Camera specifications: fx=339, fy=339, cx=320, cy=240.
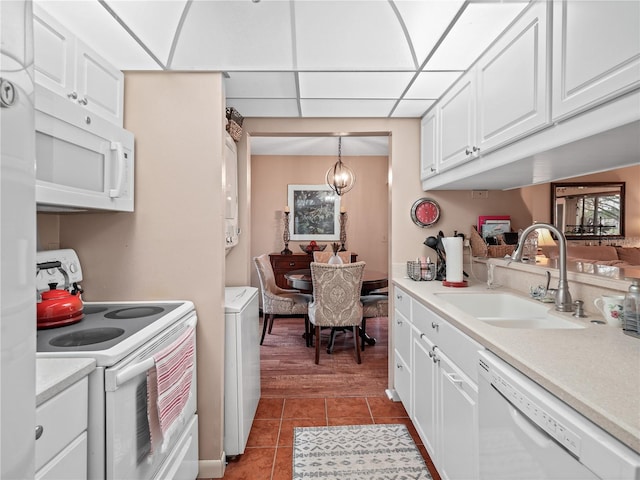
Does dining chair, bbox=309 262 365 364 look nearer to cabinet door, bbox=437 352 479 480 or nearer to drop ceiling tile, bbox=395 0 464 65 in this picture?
cabinet door, bbox=437 352 479 480

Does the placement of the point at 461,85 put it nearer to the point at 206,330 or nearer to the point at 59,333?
the point at 206,330

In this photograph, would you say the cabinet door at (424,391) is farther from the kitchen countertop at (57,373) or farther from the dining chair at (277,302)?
the dining chair at (277,302)

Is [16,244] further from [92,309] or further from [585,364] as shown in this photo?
[92,309]

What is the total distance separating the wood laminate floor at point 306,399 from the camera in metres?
2.00

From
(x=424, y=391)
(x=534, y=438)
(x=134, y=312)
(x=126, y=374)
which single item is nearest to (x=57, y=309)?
(x=134, y=312)

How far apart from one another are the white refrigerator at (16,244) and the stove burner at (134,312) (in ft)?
4.83

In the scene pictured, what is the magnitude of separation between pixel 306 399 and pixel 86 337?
6.02ft

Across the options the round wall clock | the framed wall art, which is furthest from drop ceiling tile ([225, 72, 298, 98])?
the framed wall art

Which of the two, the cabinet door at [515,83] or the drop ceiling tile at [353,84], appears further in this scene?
the drop ceiling tile at [353,84]

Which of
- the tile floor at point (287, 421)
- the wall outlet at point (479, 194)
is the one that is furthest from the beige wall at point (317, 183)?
the tile floor at point (287, 421)

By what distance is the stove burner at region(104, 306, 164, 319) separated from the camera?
5.28ft

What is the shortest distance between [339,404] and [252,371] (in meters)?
0.77

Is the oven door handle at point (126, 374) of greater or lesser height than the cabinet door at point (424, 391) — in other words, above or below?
above

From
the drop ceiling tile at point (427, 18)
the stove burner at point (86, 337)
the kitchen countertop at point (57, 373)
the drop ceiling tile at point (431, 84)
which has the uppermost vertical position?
the drop ceiling tile at point (427, 18)
